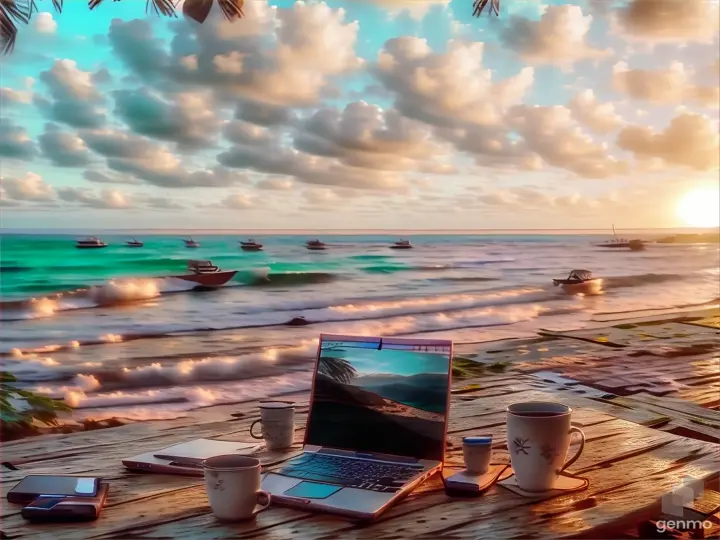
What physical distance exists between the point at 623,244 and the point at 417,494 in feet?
70.2

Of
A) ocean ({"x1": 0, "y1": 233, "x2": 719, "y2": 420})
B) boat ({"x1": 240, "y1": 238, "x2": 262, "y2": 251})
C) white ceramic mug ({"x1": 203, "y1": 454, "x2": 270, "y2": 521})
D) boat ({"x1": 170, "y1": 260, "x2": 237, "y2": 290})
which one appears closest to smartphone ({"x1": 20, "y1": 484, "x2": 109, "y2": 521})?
white ceramic mug ({"x1": 203, "y1": 454, "x2": 270, "y2": 521})

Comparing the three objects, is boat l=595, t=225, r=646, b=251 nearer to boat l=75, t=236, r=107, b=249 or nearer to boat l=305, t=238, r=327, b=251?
boat l=305, t=238, r=327, b=251

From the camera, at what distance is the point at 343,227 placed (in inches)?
381

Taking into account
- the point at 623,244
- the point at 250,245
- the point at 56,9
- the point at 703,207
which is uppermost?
the point at 56,9

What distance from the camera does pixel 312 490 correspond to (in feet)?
3.20

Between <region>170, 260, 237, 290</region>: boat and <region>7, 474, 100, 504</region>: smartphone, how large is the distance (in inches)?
412

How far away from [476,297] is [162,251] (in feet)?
21.2

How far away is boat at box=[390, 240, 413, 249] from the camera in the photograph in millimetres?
16244

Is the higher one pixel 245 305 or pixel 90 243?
pixel 90 243

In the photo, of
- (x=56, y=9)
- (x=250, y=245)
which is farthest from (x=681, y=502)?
(x=250, y=245)

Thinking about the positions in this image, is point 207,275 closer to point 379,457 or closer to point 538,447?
point 379,457

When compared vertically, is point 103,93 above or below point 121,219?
above

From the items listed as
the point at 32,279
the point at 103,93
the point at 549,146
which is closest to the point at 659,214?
the point at 549,146

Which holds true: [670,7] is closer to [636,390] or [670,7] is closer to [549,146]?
[636,390]
